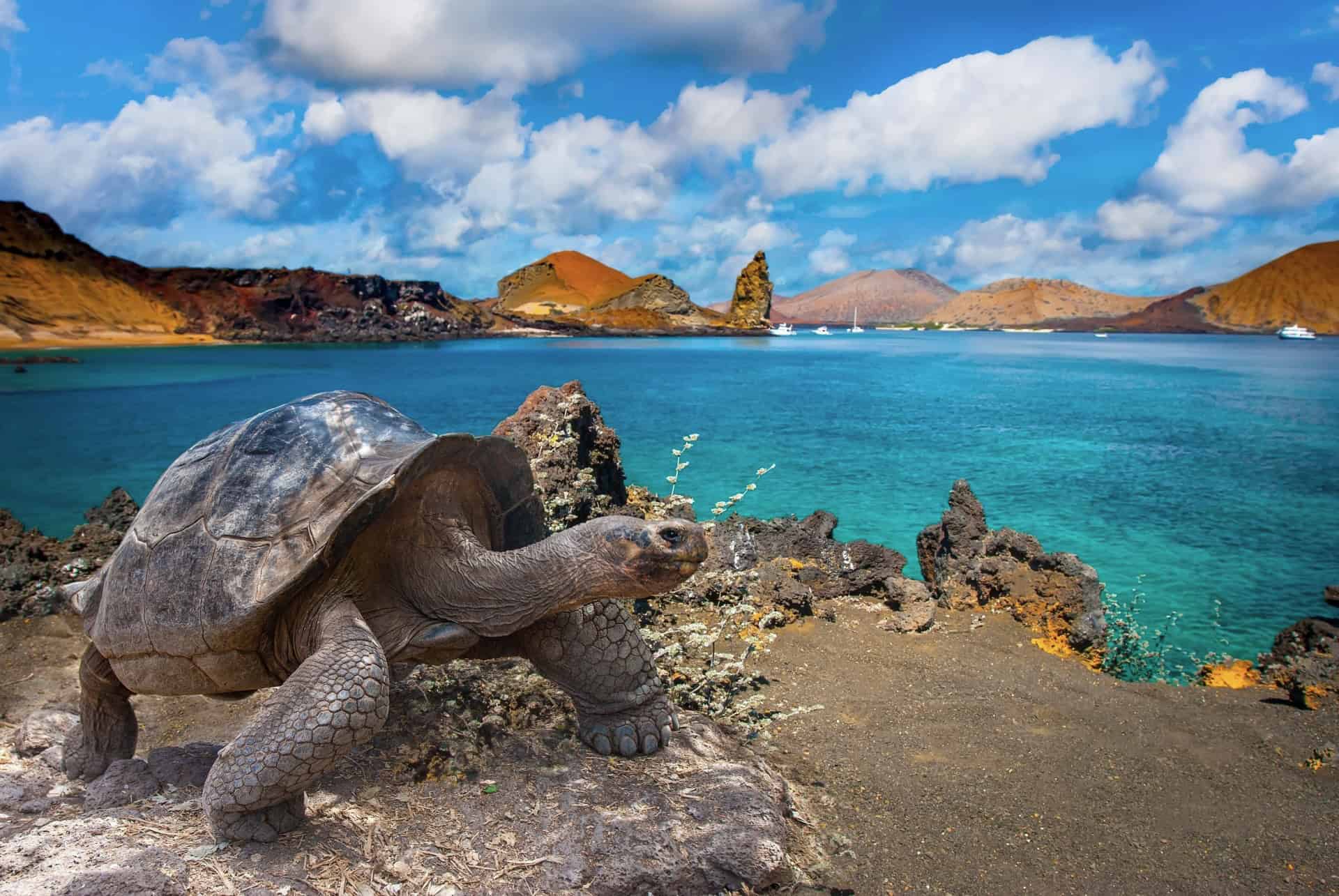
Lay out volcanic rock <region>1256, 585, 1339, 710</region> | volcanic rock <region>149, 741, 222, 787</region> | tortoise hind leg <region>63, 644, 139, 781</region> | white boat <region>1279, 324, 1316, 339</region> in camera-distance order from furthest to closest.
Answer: white boat <region>1279, 324, 1316, 339</region> → volcanic rock <region>1256, 585, 1339, 710</region> → tortoise hind leg <region>63, 644, 139, 781</region> → volcanic rock <region>149, 741, 222, 787</region>

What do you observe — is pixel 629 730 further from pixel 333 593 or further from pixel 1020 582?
pixel 1020 582

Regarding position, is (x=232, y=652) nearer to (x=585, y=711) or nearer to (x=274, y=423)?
(x=274, y=423)

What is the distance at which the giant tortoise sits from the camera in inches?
117

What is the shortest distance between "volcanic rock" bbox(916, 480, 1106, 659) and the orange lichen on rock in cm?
98

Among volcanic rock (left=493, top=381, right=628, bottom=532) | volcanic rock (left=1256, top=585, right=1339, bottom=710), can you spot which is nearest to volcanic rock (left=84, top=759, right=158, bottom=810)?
volcanic rock (left=493, top=381, right=628, bottom=532)

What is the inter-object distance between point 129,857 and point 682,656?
3282 mm

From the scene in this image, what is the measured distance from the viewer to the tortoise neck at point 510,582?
3.19m

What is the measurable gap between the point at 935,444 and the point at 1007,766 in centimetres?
2503

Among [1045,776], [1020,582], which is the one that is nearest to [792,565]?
[1020,582]

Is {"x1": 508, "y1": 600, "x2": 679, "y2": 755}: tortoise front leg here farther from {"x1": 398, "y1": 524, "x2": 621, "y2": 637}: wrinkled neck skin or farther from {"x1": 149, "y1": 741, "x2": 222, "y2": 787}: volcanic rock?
{"x1": 149, "y1": 741, "x2": 222, "y2": 787}: volcanic rock

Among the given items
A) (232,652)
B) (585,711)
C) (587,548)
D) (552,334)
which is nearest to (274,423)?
(232,652)

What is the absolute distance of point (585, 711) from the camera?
3.98m

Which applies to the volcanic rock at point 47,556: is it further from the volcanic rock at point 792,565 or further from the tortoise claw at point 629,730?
the volcanic rock at point 792,565

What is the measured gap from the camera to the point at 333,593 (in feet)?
11.5
